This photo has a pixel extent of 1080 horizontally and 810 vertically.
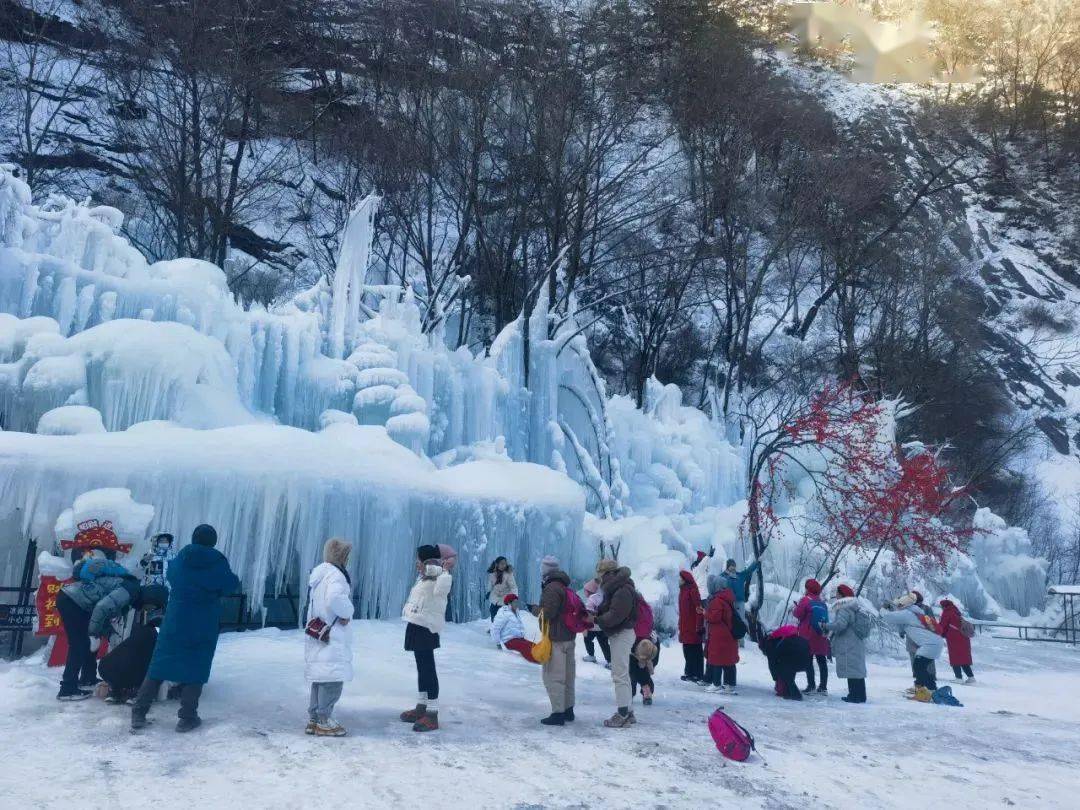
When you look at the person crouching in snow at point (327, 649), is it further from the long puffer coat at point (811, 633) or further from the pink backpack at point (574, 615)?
the long puffer coat at point (811, 633)

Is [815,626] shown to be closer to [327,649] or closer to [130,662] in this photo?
[327,649]

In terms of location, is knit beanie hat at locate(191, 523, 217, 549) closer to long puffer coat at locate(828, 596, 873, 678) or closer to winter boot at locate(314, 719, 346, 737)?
winter boot at locate(314, 719, 346, 737)

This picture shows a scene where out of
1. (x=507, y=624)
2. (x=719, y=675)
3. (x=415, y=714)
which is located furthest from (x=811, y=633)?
(x=415, y=714)

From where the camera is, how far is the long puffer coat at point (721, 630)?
898 centimetres

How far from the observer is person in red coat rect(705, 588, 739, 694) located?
8.98 metres

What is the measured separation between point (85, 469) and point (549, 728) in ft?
17.2

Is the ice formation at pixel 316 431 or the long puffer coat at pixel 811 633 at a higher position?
the ice formation at pixel 316 431

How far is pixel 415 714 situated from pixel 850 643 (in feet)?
17.6

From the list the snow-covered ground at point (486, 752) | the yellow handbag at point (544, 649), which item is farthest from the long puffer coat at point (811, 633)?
the yellow handbag at point (544, 649)

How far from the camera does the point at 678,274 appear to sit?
924 inches

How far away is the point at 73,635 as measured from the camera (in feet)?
20.6

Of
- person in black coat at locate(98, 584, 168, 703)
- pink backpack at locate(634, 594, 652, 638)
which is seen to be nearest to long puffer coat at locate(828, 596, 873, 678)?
pink backpack at locate(634, 594, 652, 638)

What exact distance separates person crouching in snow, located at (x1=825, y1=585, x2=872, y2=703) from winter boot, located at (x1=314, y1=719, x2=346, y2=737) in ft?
19.4

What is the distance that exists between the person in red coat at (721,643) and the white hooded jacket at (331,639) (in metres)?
4.51
